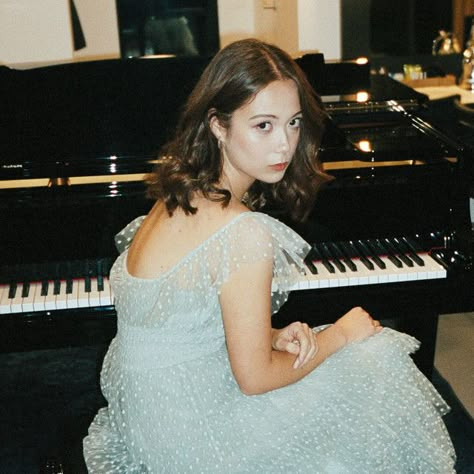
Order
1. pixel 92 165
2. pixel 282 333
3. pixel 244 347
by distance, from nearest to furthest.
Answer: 1. pixel 244 347
2. pixel 282 333
3. pixel 92 165

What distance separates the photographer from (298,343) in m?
1.76

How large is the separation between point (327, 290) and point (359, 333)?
0.60 m

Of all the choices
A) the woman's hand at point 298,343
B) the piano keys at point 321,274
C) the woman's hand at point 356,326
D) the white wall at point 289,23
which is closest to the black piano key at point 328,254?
the piano keys at point 321,274

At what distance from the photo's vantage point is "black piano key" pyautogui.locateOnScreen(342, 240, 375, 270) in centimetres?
251

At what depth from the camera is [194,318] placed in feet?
5.55

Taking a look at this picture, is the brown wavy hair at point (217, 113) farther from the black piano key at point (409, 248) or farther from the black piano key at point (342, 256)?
the black piano key at point (409, 248)

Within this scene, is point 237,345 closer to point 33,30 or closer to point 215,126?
point 215,126

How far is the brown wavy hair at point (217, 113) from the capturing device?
162 centimetres

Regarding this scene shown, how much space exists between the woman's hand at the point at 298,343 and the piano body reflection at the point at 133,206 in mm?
646

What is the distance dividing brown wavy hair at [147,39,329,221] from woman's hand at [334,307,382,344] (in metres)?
0.42

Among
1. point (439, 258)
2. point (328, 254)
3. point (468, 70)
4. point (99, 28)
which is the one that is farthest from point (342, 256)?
point (99, 28)

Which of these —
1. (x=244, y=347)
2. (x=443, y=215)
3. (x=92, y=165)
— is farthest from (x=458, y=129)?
(x=244, y=347)

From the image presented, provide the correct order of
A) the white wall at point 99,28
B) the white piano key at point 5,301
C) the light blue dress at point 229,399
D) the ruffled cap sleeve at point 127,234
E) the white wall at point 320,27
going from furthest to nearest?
the white wall at point 99,28
the white wall at point 320,27
the white piano key at point 5,301
the ruffled cap sleeve at point 127,234
the light blue dress at point 229,399

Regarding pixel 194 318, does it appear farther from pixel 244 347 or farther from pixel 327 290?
pixel 327 290
